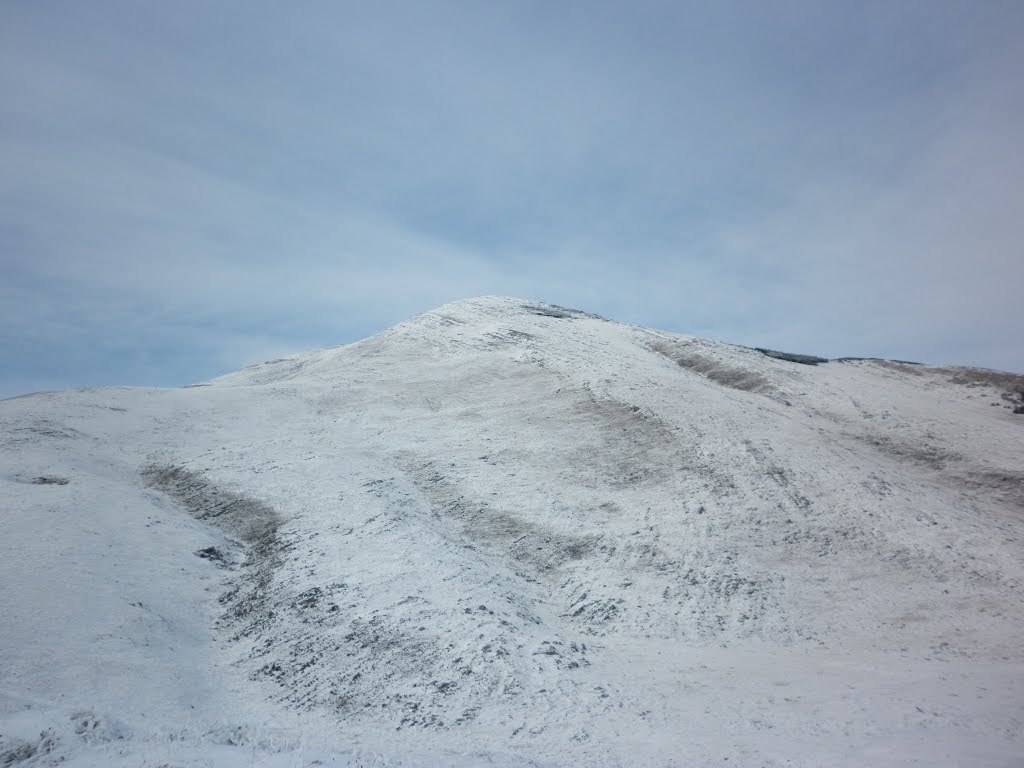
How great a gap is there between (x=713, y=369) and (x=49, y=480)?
41.5 m

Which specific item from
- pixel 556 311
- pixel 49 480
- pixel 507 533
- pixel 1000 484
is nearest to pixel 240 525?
pixel 49 480

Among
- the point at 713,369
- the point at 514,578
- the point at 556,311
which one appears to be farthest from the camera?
the point at 556,311

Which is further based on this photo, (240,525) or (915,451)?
(915,451)

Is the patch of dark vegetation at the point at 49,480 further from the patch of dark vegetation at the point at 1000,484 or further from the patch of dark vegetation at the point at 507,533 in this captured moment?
the patch of dark vegetation at the point at 1000,484

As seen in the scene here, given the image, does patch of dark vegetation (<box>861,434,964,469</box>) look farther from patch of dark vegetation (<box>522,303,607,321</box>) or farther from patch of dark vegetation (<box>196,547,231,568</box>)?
patch of dark vegetation (<box>522,303,607,321</box>)

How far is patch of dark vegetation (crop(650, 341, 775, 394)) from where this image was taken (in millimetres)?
42031

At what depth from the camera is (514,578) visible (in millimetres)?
21062

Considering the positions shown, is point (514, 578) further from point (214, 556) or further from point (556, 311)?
point (556, 311)

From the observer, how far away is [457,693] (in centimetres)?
1448

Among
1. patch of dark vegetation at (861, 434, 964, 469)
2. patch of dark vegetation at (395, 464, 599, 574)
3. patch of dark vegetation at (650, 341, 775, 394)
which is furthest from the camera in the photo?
patch of dark vegetation at (650, 341, 775, 394)

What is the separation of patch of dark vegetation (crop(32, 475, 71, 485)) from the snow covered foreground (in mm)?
118

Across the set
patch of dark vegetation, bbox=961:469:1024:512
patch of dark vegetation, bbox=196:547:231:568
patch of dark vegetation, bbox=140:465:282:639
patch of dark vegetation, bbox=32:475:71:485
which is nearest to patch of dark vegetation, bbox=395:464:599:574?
patch of dark vegetation, bbox=140:465:282:639

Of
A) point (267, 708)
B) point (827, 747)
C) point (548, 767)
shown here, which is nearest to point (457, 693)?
point (548, 767)

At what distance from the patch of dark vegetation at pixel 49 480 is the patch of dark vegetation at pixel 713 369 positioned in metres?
38.9
